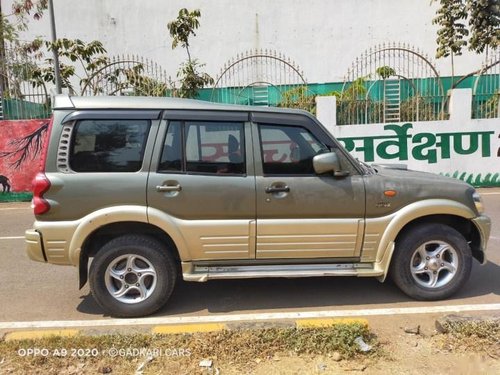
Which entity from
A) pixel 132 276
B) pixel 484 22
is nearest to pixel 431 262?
pixel 132 276

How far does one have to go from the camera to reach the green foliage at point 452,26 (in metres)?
14.9

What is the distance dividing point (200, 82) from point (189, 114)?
979cm

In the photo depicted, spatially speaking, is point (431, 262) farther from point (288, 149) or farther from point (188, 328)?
point (188, 328)

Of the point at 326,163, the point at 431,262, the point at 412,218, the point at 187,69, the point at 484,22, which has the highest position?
the point at 484,22

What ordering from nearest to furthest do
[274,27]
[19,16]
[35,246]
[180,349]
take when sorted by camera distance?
[180,349] → [35,246] → [19,16] → [274,27]

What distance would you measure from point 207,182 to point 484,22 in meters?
13.4

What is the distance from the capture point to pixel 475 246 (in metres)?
4.66

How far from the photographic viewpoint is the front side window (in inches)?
167

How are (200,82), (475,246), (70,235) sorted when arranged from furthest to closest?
(200,82)
(475,246)
(70,235)

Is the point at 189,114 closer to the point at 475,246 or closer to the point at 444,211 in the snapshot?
the point at 444,211

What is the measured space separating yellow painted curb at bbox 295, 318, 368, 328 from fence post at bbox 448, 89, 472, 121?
360 inches

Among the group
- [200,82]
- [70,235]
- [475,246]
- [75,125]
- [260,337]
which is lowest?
[260,337]

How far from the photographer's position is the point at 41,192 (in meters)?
4.06

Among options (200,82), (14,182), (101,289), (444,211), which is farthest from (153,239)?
(200,82)
